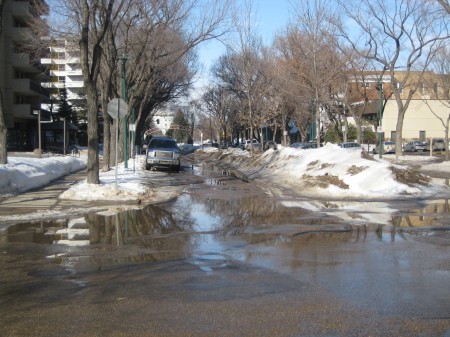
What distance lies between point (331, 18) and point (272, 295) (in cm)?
3143

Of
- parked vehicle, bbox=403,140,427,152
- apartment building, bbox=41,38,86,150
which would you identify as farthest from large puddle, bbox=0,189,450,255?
parked vehicle, bbox=403,140,427,152

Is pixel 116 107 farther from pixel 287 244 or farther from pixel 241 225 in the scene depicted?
pixel 287 244

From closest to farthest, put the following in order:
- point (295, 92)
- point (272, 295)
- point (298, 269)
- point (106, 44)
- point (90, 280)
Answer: point (272, 295)
point (90, 280)
point (298, 269)
point (106, 44)
point (295, 92)

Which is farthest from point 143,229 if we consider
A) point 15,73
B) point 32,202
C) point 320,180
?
point 15,73

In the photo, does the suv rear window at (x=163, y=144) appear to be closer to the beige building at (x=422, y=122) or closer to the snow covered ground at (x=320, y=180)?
the snow covered ground at (x=320, y=180)

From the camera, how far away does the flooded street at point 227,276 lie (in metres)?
5.17

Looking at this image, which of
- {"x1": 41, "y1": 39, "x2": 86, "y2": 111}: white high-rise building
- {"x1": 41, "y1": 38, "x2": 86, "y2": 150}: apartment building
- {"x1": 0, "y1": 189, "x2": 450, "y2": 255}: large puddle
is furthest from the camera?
{"x1": 41, "y1": 38, "x2": 86, "y2": 150}: apartment building

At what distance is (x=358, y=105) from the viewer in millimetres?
60469

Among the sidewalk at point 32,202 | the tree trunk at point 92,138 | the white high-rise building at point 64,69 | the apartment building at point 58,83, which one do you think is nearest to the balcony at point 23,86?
the apartment building at point 58,83

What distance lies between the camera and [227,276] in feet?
22.8

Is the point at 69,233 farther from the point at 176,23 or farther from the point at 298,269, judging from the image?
the point at 176,23

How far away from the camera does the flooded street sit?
5172mm

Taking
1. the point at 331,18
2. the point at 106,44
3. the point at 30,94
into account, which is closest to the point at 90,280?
the point at 106,44

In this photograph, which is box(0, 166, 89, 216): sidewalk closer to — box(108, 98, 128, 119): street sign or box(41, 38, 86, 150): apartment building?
box(108, 98, 128, 119): street sign
